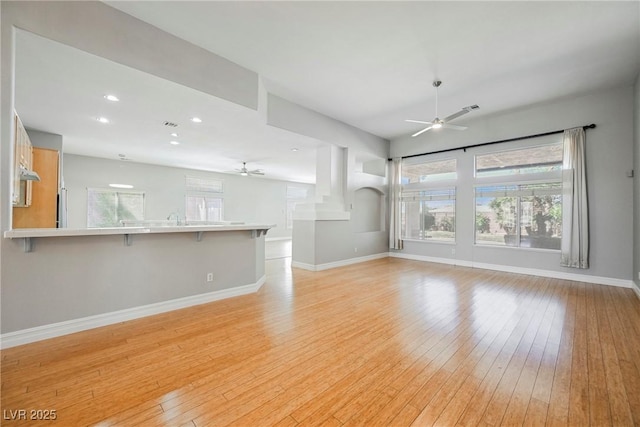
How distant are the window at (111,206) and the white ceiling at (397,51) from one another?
4.76m

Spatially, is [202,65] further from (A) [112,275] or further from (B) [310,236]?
(B) [310,236]

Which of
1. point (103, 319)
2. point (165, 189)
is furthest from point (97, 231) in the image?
point (165, 189)

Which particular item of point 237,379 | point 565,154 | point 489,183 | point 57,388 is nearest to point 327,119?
point 489,183

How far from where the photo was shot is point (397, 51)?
3707 mm

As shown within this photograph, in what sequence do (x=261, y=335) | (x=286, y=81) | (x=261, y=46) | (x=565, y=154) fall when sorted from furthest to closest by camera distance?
(x=565, y=154) < (x=286, y=81) < (x=261, y=46) < (x=261, y=335)

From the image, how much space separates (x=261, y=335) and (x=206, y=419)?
1176mm

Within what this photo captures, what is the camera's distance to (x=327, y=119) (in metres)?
6.21

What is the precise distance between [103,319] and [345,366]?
110 inches

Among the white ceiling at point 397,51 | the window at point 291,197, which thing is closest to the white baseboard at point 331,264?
the white ceiling at point 397,51

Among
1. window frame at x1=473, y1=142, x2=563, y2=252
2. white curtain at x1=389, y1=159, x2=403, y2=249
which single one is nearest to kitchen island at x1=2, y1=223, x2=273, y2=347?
white curtain at x1=389, y1=159, x2=403, y2=249

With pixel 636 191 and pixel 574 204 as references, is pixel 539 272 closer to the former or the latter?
pixel 574 204

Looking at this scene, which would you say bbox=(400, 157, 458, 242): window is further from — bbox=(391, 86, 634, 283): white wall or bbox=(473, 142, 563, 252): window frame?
bbox=(391, 86, 634, 283): white wall

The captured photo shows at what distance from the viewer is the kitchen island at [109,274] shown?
8.45 ft

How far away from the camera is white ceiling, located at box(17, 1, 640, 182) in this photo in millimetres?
2990
